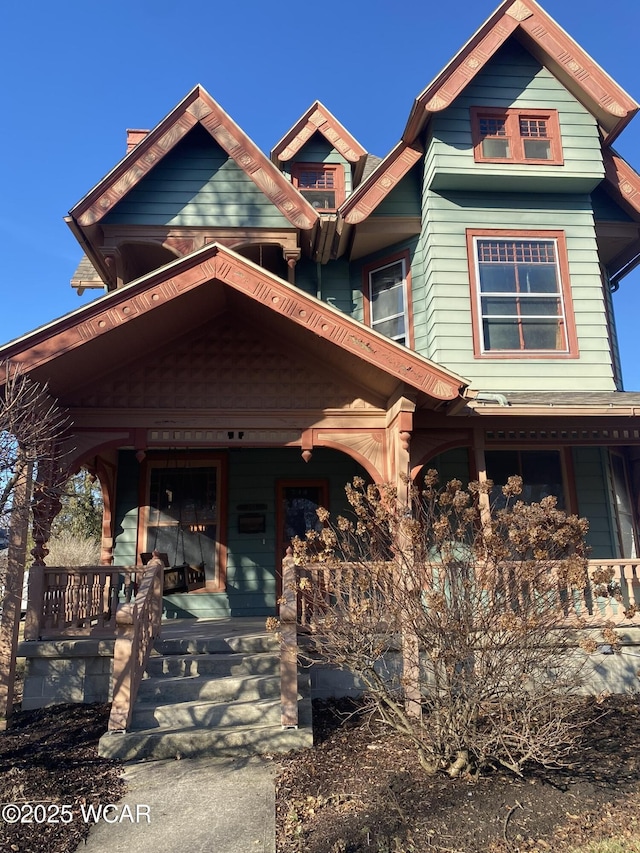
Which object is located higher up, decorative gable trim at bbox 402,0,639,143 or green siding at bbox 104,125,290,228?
decorative gable trim at bbox 402,0,639,143

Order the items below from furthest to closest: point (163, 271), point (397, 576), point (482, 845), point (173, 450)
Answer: point (173, 450)
point (163, 271)
point (397, 576)
point (482, 845)

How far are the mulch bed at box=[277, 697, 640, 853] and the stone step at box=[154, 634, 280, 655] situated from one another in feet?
5.73

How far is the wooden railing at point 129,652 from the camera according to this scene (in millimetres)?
5641

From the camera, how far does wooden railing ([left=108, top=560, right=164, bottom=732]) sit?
564 centimetres

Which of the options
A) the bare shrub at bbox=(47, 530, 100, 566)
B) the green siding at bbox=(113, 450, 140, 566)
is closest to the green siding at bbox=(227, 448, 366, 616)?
the green siding at bbox=(113, 450, 140, 566)

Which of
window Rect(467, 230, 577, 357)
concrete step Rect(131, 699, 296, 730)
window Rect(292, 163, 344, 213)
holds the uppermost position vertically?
window Rect(292, 163, 344, 213)

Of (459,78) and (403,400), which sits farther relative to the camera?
(459,78)

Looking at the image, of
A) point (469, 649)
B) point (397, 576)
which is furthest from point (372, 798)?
point (397, 576)

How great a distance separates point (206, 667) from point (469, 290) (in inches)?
267

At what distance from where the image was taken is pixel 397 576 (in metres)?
5.26

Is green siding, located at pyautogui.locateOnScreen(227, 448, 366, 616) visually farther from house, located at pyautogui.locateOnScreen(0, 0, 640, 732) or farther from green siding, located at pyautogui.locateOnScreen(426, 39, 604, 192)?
green siding, located at pyautogui.locateOnScreen(426, 39, 604, 192)

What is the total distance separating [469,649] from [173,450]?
22.6ft

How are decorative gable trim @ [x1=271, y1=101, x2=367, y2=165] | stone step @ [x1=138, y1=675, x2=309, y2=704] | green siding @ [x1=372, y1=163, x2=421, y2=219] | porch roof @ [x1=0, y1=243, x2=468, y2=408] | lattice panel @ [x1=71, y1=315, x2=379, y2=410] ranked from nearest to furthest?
stone step @ [x1=138, y1=675, x2=309, y2=704]
porch roof @ [x1=0, y1=243, x2=468, y2=408]
lattice panel @ [x1=71, y1=315, x2=379, y2=410]
green siding @ [x1=372, y1=163, x2=421, y2=219]
decorative gable trim @ [x1=271, y1=101, x2=367, y2=165]

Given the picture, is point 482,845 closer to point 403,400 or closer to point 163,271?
point 403,400
